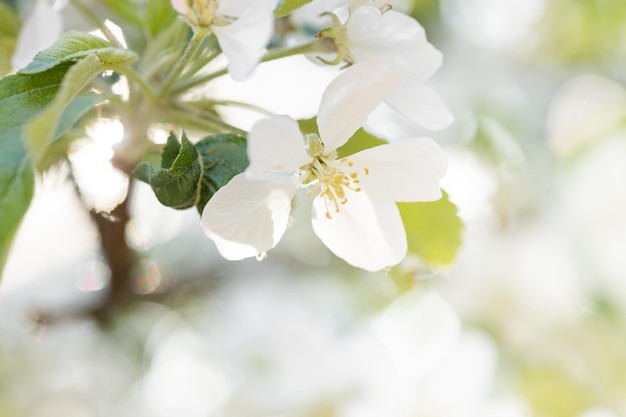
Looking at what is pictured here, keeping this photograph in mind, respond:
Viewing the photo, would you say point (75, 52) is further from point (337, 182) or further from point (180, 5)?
point (337, 182)

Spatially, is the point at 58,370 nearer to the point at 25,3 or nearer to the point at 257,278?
the point at 257,278

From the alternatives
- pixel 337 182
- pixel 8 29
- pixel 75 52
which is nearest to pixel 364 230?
pixel 337 182

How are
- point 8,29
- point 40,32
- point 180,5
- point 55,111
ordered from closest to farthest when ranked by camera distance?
1. point 55,111
2. point 180,5
3. point 40,32
4. point 8,29

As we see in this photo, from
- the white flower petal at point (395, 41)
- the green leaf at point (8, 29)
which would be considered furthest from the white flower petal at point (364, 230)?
the green leaf at point (8, 29)

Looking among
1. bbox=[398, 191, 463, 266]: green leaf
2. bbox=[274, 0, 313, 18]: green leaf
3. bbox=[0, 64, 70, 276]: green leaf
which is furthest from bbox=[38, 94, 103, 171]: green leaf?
bbox=[398, 191, 463, 266]: green leaf

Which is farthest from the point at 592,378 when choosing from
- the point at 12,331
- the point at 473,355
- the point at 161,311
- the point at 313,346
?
the point at 12,331

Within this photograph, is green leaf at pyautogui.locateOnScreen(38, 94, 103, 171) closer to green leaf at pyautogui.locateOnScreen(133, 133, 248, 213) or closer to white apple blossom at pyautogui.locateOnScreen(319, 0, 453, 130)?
green leaf at pyautogui.locateOnScreen(133, 133, 248, 213)

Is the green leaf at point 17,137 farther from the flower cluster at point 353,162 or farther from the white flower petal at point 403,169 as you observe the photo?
the white flower petal at point 403,169
